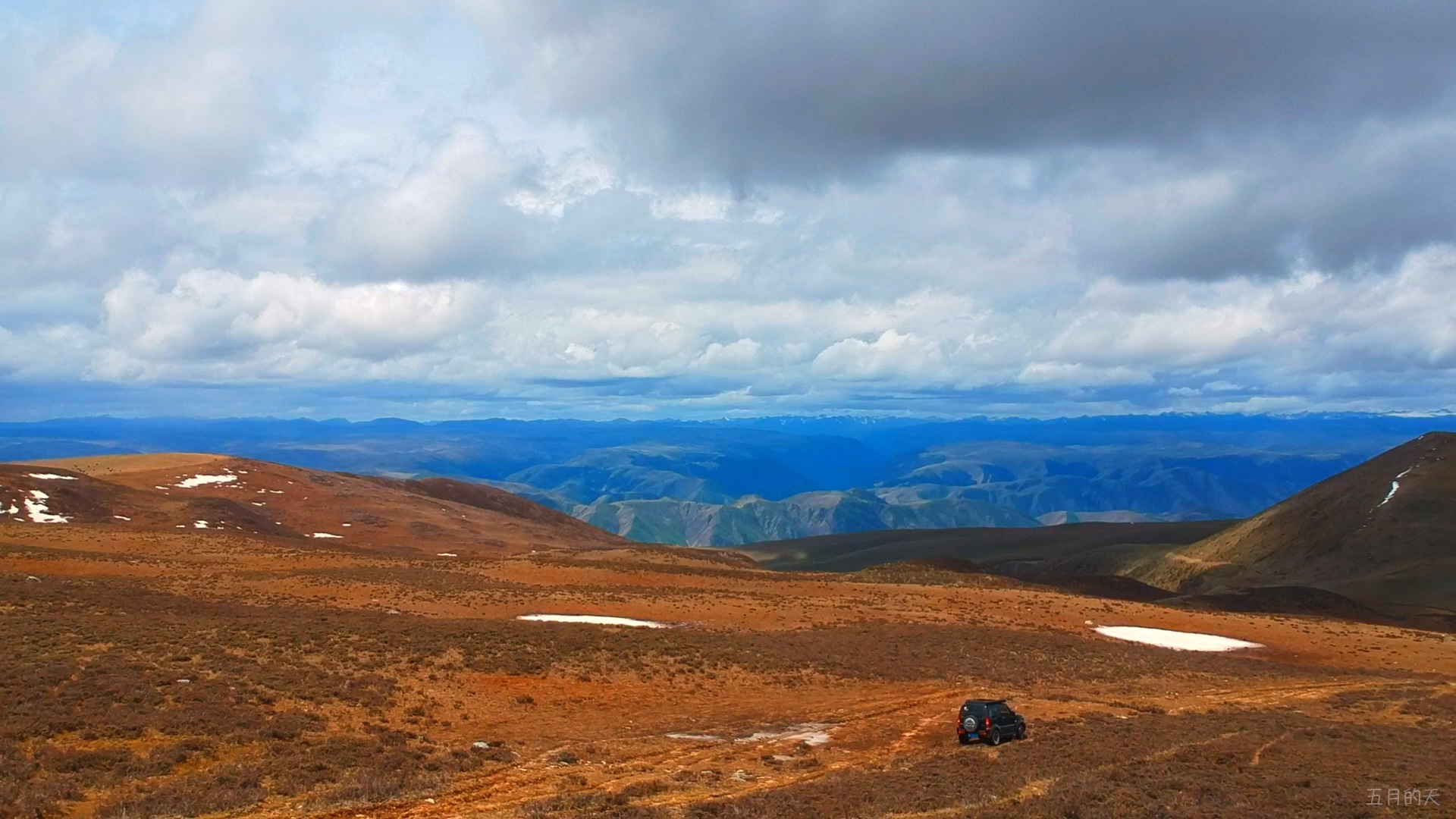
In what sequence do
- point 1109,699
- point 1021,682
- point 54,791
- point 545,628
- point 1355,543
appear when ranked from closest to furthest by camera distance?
point 54,791
point 1109,699
point 1021,682
point 545,628
point 1355,543

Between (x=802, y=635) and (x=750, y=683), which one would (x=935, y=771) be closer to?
(x=750, y=683)

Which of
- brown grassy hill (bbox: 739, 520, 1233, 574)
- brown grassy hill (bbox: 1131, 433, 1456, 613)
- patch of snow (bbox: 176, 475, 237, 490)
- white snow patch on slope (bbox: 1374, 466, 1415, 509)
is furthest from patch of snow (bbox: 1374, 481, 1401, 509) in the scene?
patch of snow (bbox: 176, 475, 237, 490)

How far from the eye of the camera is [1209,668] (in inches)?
1619

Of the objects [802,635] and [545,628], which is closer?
[545,628]

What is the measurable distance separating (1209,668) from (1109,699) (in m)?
11.2

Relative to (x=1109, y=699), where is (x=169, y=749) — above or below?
above

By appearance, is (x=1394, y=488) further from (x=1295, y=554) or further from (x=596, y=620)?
(x=596, y=620)

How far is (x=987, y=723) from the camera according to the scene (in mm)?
25000

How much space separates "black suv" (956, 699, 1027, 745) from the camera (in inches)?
987

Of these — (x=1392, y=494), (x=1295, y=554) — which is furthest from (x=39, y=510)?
(x=1392, y=494)

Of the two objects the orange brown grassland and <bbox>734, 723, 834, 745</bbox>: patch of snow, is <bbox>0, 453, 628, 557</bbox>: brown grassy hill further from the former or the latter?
<bbox>734, 723, 834, 745</bbox>: patch of snow

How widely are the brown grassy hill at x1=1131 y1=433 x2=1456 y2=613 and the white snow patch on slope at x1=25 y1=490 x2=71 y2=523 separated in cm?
11364

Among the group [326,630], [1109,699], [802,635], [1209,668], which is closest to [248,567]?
[326,630]

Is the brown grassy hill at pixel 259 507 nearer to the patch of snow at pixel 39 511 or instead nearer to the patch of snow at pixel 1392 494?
the patch of snow at pixel 39 511
